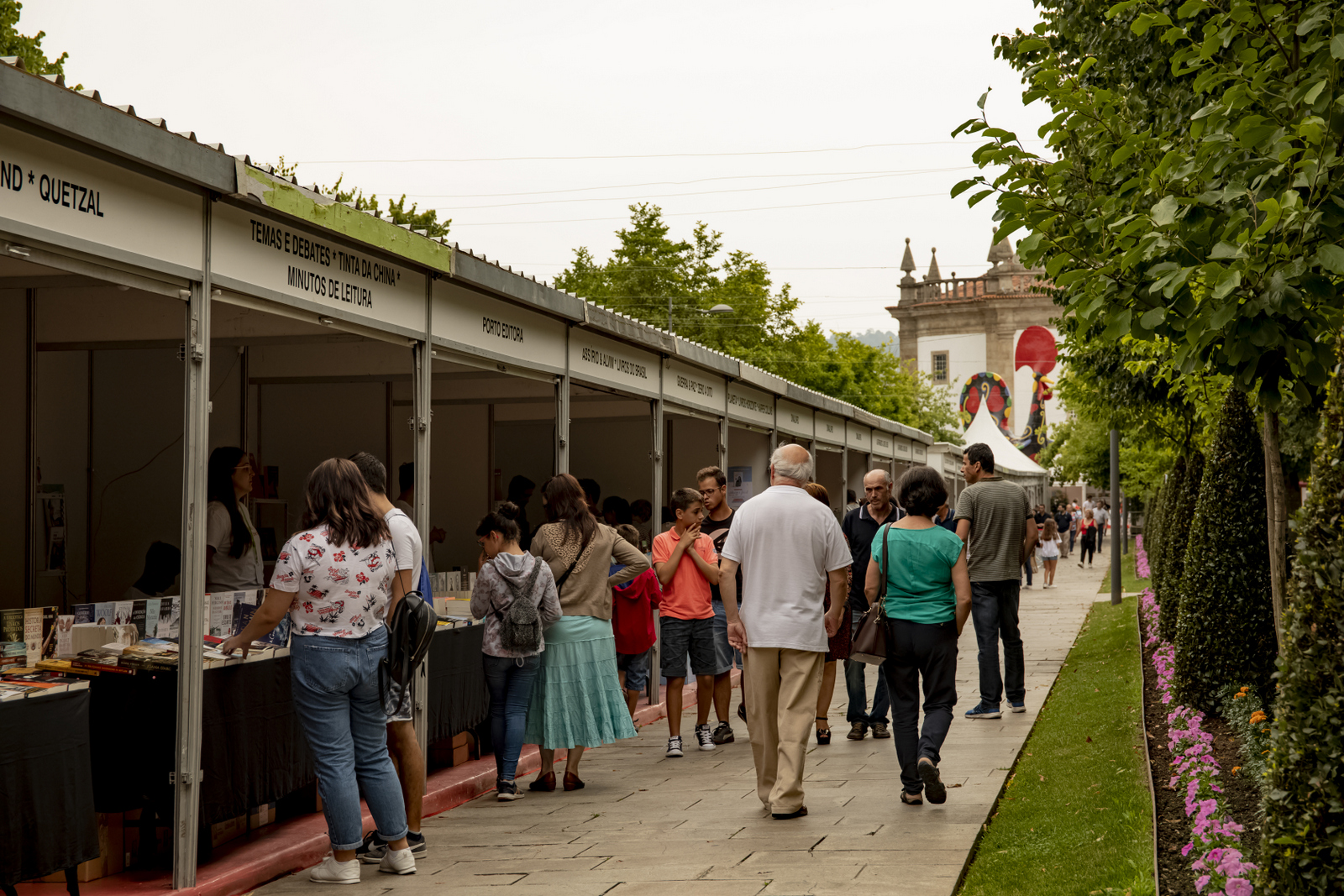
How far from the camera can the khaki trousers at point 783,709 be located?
696 centimetres

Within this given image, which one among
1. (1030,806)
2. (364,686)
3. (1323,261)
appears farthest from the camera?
(1030,806)

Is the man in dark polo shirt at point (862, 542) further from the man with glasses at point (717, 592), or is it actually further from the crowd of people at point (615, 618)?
the man with glasses at point (717, 592)

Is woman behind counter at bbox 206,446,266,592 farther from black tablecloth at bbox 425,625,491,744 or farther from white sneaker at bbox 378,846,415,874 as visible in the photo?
white sneaker at bbox 378,846,415,874

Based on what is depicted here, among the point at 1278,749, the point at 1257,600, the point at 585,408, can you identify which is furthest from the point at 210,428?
the point at 1278,749

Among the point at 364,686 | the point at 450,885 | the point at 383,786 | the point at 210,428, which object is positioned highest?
the point at 210,428

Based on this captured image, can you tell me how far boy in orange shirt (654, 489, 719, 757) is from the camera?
912cm

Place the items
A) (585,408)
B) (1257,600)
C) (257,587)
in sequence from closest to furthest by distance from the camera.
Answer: (257,587) < (1257,600) < (585,408)

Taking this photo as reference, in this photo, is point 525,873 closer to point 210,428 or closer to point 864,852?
point 864,852

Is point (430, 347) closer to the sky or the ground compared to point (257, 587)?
closer to the sky

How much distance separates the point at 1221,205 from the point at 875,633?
3.13 metres

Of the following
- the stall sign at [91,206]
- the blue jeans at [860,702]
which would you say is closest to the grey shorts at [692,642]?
the blue jeans at [860,702]

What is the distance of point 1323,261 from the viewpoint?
14.3ft

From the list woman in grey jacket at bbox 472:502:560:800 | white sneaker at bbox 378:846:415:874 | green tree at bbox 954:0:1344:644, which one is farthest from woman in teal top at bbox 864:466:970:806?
white sneaker at bbox 378:846:415:874

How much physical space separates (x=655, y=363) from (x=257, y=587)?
209 inches
